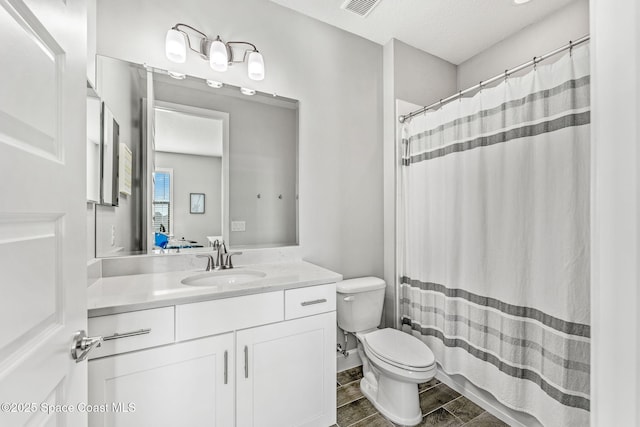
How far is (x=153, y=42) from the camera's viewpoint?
1509mm

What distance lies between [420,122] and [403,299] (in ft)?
4.54

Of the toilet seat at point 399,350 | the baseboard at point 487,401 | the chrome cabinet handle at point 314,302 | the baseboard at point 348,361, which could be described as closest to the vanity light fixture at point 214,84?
the chrome cabinet handle at point 314,302

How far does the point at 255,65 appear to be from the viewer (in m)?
1.70

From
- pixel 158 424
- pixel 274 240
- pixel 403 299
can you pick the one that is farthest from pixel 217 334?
pixel 403 299

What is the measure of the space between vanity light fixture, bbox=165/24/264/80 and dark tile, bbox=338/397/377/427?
7.03 feet

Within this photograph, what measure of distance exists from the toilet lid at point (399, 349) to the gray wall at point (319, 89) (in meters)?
0.52

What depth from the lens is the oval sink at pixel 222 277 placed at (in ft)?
4.68

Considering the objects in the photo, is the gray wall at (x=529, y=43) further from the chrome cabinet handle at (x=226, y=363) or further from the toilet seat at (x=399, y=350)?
the chrome cabinet handle at (x=226, y=363)

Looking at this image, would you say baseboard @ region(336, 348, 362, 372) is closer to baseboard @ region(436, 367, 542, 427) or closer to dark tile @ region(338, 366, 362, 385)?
dark tile @ region(338, 366, 362, 385)

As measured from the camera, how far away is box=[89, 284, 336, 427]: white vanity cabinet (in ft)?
3.30

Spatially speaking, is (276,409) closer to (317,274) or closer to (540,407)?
(317,274)

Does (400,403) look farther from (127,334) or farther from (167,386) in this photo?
(127,334)

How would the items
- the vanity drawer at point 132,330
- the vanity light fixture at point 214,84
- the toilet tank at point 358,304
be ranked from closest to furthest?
the vanity drawer at point 132,330 → the vanity light fixture at point 214,84 → the toilet tank at point 358,304

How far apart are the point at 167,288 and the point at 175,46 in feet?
4.26
